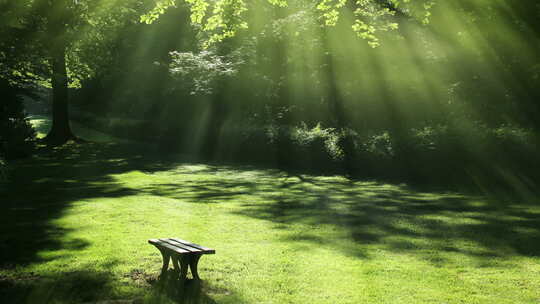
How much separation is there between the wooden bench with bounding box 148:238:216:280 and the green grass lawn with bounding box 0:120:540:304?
0.89 ft

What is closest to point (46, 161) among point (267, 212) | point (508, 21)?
point (267, 212)

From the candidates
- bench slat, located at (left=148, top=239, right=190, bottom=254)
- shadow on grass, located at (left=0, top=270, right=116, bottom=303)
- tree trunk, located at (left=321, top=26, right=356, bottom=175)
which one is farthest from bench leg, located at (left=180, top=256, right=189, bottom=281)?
tree trunk, located at (left=321, top=26, right=356, bottom=175)

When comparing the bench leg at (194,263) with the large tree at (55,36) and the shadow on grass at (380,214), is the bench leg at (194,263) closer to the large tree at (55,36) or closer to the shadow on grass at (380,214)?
the shadow on grass at (380,214)

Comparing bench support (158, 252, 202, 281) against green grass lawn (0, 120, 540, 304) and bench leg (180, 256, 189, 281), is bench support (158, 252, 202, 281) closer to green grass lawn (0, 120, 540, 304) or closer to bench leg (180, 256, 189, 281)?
bench leg (180, 256, 189, 281)

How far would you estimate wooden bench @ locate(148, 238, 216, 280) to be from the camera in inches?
284

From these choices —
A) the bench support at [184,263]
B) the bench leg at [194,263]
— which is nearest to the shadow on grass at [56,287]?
the bench support at [184,263]

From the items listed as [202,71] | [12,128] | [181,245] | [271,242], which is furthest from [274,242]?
[202,71]

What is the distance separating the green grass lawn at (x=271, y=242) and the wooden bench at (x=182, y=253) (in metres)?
0.27

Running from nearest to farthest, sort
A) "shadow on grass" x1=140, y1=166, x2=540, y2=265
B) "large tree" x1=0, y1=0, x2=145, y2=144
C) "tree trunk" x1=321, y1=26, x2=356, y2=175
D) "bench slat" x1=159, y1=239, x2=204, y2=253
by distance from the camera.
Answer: "bench slat" x1=159, y1=239, x2=204, y2=253 → "shadow on grass" x1=140, y1=166, x2=540, y2=265 → "large tree" x1=0, y1=0, x2=145, y2=144 → "tree trunk" x1=321, y1=26, x2=356, y2=175

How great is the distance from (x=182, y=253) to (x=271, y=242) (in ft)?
11.6

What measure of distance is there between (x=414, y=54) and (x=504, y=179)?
43.6ft

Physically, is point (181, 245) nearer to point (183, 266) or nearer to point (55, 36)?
point (183, 266)

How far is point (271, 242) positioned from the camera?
Answer: 34.1 feet

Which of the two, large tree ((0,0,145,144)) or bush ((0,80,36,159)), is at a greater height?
large tree ((0,0,145,144))
